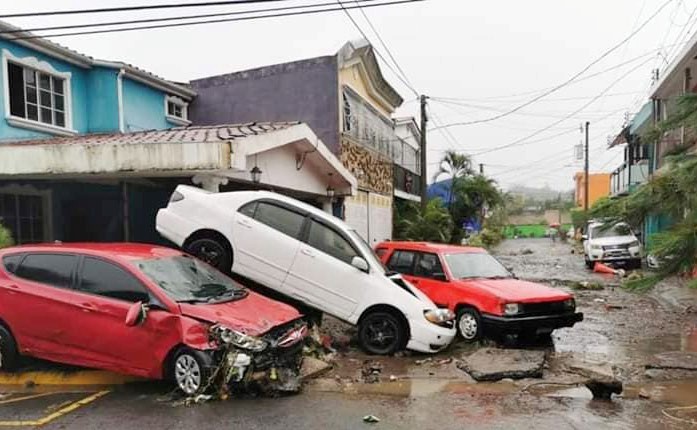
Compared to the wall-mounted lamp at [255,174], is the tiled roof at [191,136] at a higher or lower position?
higher

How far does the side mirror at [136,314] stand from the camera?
6.58 metres

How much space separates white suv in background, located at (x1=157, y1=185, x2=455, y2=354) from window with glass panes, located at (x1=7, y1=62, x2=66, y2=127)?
5.68 metres

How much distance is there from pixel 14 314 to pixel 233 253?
3.09 meters

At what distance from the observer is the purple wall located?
17609 millimetres

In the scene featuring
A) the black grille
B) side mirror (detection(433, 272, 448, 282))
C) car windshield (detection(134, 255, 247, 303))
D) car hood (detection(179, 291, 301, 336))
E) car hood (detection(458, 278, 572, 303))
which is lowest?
the black grille

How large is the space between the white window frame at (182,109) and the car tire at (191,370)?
12.2 m

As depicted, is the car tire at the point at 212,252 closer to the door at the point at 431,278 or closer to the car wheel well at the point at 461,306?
the door at the point at 431,278

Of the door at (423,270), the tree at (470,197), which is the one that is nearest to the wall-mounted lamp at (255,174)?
the door at (423,270)

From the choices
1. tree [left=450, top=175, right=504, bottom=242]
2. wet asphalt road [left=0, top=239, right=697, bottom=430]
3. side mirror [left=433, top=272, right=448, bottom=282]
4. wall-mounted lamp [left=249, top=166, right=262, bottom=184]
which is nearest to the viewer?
wet asphalt road [left=0, top=239, right=697, bottom=430]

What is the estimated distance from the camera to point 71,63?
1446 cm

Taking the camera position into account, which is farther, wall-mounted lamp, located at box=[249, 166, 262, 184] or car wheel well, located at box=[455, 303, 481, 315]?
wall-mounted lamp, located at box=[249, 166, 262, 184]

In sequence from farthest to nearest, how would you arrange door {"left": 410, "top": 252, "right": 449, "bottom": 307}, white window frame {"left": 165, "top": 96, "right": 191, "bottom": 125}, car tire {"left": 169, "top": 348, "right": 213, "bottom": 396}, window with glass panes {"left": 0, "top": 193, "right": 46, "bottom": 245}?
1. white window frame {"left": 165, "top": 96, "right": 191, "bottom": 125}
2. window with glass panes {"left": 0, "top": 193, "right": 46, "bottom": 245}
3. door {"left": 410, "top": 252, "right": 449, "bottom": 307}
4. car tire {"left": 169, "top": 348, "right": 213, "bottom": 396}

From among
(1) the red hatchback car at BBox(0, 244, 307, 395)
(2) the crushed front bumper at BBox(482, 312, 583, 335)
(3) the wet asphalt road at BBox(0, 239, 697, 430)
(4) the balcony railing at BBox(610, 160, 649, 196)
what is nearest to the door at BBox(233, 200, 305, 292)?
(1) the red hatchback car at BBox(0, 244, 307, 395)

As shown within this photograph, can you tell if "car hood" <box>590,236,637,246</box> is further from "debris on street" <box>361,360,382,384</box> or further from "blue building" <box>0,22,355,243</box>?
"debris on street" <box>361,360,382,384</box>
